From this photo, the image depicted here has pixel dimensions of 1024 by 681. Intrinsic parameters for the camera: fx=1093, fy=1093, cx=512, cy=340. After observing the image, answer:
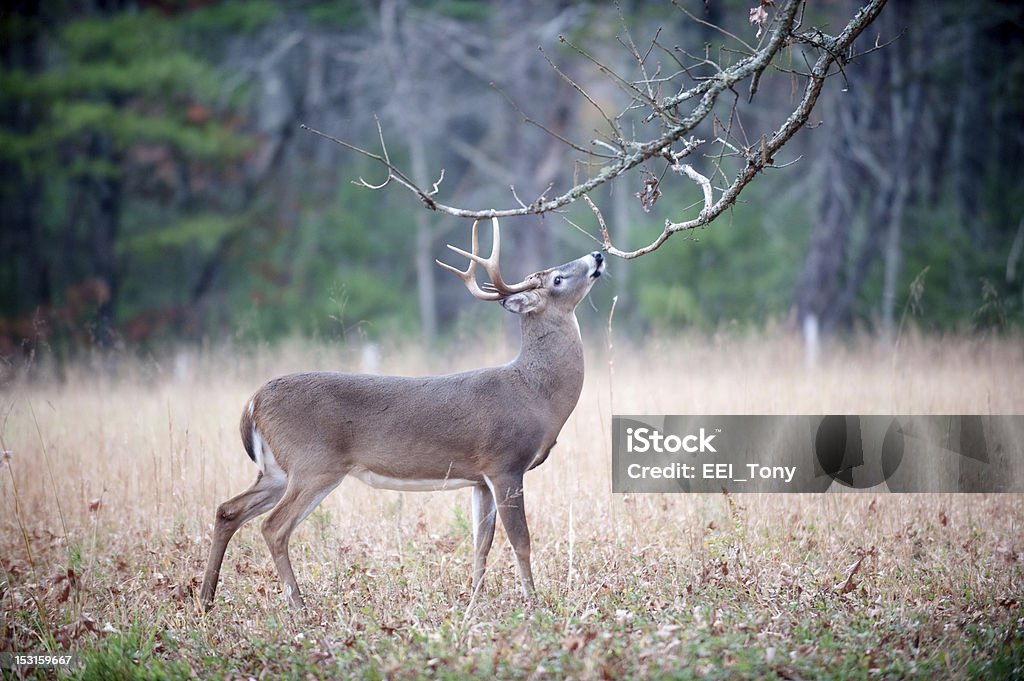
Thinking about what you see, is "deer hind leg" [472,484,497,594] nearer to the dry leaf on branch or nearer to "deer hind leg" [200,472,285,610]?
"deer hind leg" [200,472,285,610]

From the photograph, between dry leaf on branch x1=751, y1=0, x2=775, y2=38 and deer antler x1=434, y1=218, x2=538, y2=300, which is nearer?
dry leaf on branch x1=751, y1=0, x2=775, y2=38

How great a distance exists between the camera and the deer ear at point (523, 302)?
6559 millimetres

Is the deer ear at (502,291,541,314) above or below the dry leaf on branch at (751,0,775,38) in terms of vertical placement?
below

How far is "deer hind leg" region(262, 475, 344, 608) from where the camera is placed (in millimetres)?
5977

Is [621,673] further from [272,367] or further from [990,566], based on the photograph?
[272,367]

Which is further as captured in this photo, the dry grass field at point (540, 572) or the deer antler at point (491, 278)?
the deer antler at point (491, 278)

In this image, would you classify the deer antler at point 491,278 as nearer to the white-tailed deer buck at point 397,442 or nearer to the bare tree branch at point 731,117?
the white-tailed deer buck at point 397,442

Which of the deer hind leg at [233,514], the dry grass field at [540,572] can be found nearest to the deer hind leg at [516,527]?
the dry grass field at [540,572]

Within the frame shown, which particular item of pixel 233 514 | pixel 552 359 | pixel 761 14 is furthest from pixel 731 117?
pixel 233 514

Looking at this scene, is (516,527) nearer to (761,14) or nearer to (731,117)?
(731,117)

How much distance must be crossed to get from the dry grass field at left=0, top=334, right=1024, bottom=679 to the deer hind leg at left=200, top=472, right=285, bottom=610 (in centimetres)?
17

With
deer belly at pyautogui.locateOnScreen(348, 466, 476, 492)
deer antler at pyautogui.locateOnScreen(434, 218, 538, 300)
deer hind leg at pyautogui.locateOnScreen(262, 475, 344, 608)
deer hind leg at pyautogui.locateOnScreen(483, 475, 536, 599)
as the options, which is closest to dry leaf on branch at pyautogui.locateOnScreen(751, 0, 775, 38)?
deer antler at pyautogui.locateOnScreen(434, 218, 538, 300)

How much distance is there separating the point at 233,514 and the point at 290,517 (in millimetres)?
440

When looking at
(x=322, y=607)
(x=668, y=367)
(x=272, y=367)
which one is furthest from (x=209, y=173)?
(x=322, y=607)
